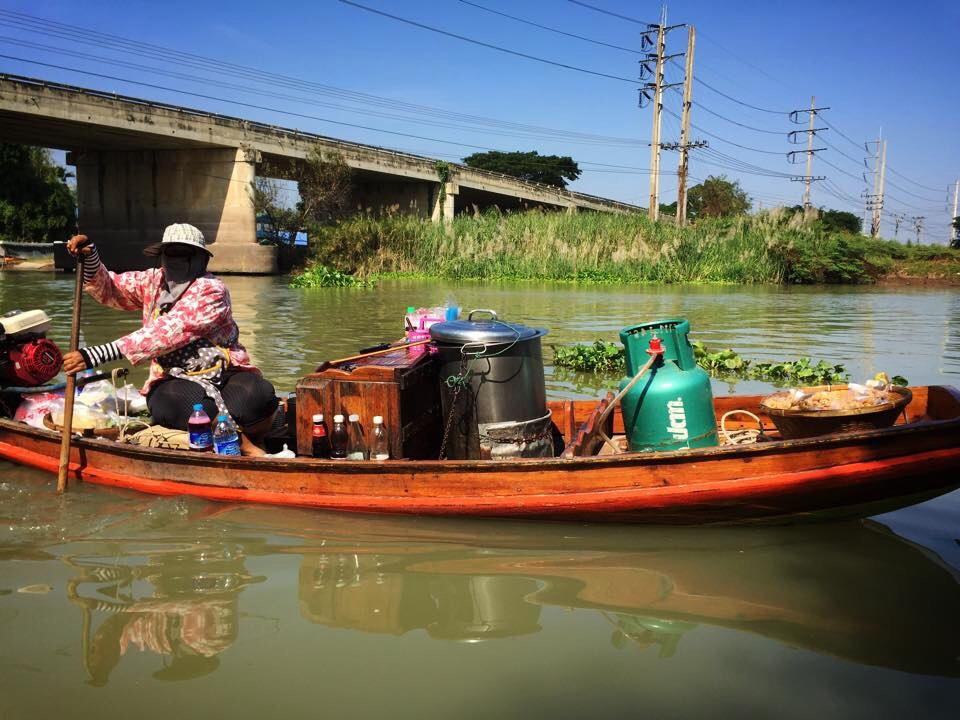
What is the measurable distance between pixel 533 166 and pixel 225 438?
258 feet

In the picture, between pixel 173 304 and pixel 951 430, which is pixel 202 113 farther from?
pixel 951 430

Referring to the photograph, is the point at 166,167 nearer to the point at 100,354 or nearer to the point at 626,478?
the point at 100,354

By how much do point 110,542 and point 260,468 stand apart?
824mm

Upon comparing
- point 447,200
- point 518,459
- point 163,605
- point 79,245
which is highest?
point 447,200

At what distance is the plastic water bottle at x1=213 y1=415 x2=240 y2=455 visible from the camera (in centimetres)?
432

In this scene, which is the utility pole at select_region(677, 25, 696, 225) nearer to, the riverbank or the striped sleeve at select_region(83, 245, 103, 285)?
the riverbank

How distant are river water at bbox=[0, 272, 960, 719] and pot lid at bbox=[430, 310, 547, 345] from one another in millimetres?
986

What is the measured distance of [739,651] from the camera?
2.77 metres

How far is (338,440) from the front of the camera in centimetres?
415

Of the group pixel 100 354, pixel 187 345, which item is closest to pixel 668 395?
pixel 187 345

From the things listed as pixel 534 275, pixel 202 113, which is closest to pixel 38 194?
pixel 202 113

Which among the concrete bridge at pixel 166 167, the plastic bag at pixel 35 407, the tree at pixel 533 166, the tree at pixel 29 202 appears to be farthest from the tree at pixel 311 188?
the tree at pixel 533 166

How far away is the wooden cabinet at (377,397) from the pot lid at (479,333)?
0.30 m

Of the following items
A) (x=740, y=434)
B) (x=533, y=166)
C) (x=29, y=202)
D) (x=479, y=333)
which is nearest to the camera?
(x=479, y=333)
